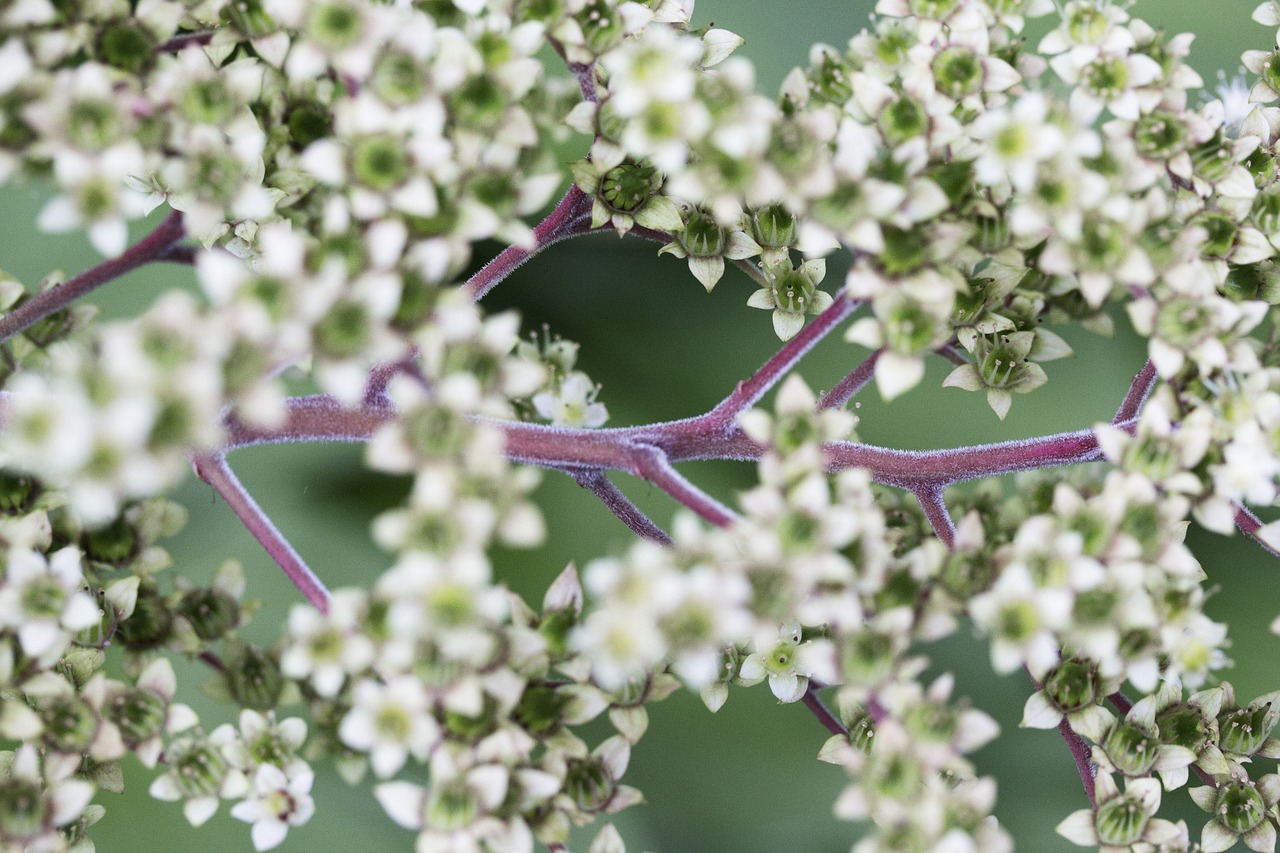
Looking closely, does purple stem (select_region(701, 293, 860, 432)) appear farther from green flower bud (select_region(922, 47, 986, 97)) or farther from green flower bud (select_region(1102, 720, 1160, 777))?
green flower bud (select_region(1102, 720, 1160, 777))

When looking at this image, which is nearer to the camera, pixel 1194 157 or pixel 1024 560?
pixel 1024 560

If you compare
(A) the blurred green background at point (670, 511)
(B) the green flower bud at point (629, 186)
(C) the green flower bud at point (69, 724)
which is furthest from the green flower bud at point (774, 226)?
(C) the green flower bud at point (69, 724)

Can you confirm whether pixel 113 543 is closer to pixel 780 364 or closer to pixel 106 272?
pixel 106 272

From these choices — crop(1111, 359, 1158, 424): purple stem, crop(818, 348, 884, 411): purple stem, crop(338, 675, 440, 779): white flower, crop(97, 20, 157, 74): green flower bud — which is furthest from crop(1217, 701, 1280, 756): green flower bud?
crop(97, 20, 157, 74): green flower bud

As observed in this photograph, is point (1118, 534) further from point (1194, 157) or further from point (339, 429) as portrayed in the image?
point (339, 429)

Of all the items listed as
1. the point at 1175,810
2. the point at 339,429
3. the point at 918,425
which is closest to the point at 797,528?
the point at 339,429

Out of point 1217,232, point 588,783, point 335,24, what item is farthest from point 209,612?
point 1217,232

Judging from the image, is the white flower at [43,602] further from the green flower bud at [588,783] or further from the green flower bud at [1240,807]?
the green flower bud at [1240,807]
